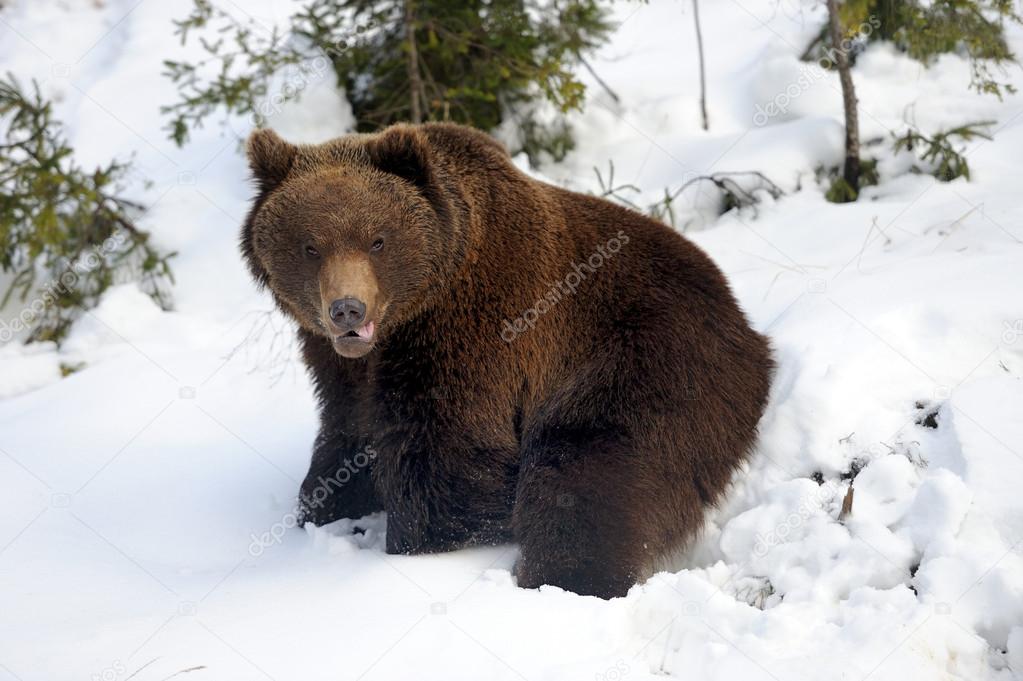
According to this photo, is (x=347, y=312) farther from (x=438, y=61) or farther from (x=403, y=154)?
(x=438, y=61)

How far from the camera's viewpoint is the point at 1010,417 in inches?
172

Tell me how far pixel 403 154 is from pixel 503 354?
107 centimetres

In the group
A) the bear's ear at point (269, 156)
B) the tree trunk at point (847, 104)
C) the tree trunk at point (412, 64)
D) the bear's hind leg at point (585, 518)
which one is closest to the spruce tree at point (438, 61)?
the tree trunk at point (412, 64)

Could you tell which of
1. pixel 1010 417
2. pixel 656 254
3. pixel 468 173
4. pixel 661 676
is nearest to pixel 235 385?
pixel 468 173

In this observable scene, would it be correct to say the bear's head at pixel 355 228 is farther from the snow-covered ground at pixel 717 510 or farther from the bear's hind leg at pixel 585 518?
the snow-covered ground at pixel 717 510

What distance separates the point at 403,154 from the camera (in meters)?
4.55

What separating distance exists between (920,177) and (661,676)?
5390 mm

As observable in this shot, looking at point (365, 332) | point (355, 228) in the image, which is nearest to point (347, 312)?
point (365, 332)

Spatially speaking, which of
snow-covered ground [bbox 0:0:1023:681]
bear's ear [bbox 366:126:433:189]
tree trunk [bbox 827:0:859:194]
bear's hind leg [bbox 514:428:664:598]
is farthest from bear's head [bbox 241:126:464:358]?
tree trunk [bbox 827:0:859:194]

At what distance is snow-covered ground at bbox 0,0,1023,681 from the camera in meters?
3.54

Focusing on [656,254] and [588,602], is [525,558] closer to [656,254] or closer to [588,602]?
[588,602]

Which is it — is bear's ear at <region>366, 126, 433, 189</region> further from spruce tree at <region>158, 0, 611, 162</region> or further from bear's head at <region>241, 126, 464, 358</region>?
spruce tree at <region>158, 0, 611, 162</region>

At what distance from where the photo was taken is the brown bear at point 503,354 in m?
4.39

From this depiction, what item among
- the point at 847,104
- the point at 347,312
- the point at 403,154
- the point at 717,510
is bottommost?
the point at 717,510
